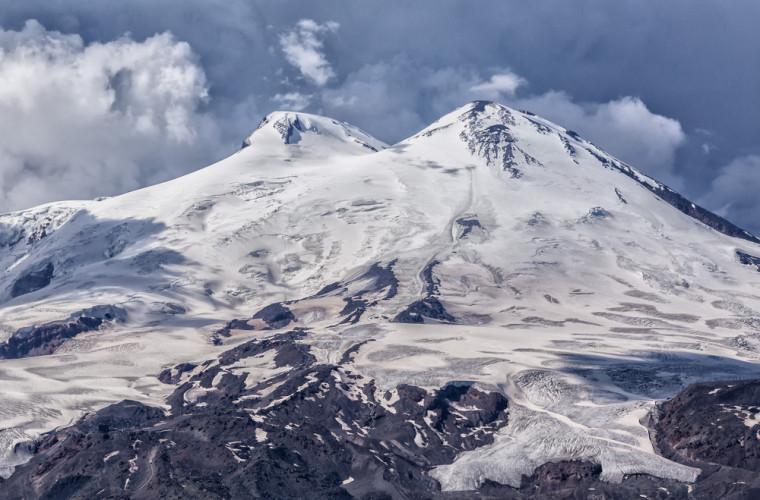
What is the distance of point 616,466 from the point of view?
188875 mm

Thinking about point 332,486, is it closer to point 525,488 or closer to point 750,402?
point 525,488

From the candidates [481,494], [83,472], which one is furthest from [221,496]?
[481,494]

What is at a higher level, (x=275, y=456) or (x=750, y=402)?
(x=750, y=402)

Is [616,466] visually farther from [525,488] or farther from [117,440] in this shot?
[117,440]

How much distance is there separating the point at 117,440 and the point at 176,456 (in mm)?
12680

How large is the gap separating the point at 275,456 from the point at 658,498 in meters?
61.5

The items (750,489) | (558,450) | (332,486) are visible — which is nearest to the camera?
(750,489)

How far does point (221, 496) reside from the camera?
575 ft

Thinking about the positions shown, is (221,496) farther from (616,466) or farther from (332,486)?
(616,466)

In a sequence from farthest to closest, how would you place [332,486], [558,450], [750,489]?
[558,450], [332,486], [750,489]

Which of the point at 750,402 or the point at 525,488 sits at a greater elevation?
the point at 750,402

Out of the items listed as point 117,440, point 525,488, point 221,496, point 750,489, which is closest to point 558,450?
point 525,488

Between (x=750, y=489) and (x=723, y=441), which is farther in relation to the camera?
(x=723, y=441)

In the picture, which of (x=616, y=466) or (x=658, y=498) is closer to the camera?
(x=658, y=498)
